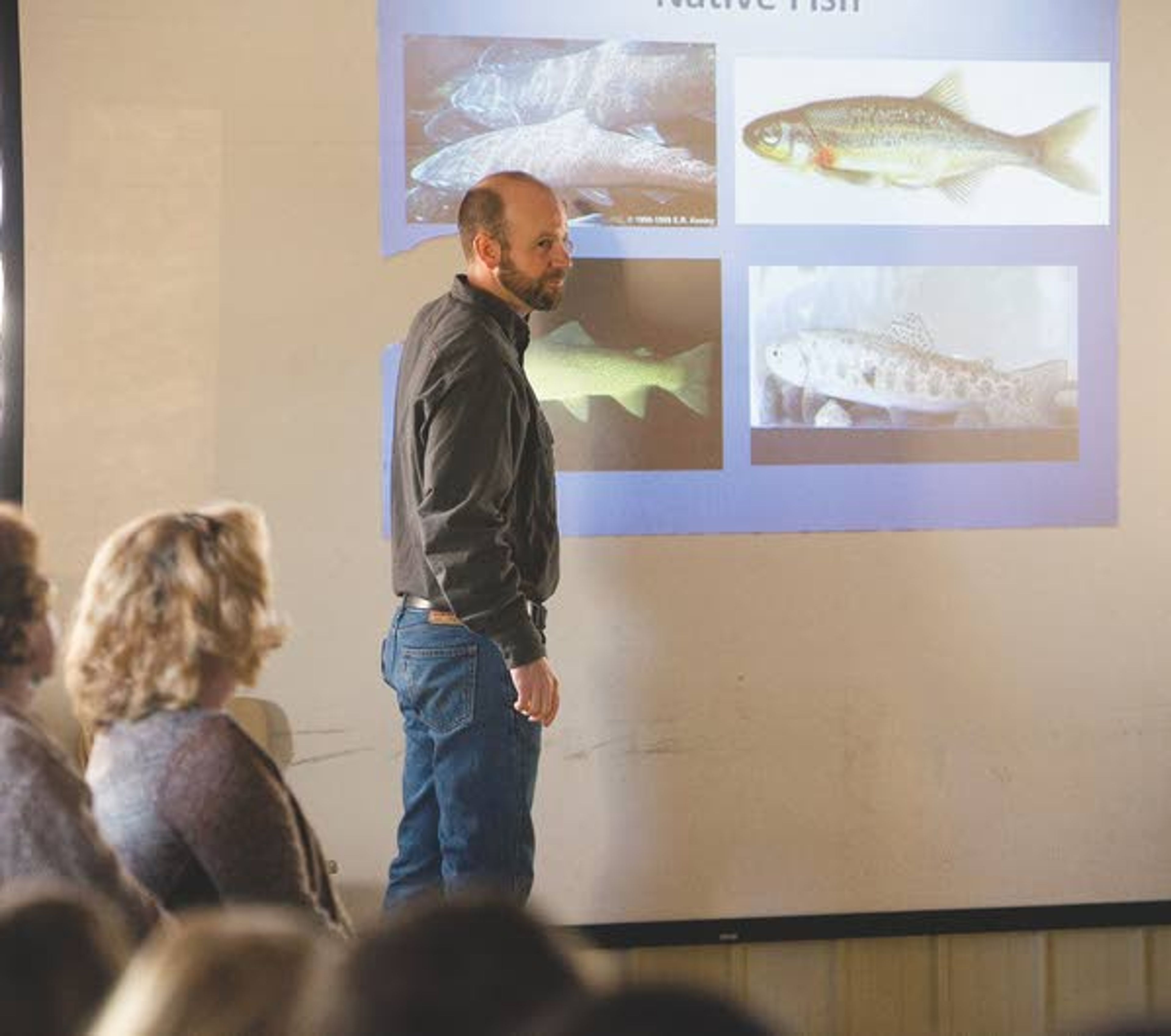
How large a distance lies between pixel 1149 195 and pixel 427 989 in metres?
3.01

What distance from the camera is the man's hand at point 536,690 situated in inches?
116

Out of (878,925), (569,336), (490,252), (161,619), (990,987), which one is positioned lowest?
(990,987)

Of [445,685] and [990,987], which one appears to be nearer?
[445,685]

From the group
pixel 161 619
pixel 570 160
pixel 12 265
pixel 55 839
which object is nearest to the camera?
pixel 55 839

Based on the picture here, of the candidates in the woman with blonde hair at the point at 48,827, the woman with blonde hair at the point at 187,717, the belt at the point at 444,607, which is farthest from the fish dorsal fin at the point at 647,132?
the woman with blonde hair at the point at 48,827

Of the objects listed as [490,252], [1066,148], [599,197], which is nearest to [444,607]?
[490,252]

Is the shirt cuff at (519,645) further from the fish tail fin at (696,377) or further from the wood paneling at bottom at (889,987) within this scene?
the wood paneling at bottom at (889,987)

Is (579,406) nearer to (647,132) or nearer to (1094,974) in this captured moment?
(647,132)

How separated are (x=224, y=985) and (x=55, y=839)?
2.63ft

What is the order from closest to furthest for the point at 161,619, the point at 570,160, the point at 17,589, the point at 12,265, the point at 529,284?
1. the point at 17,589
2. the point at 161,619
3. the point at 529,284
4. the point at 12,265
5. the point at 570,160

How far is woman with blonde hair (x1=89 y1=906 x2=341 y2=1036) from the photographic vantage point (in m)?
1.03

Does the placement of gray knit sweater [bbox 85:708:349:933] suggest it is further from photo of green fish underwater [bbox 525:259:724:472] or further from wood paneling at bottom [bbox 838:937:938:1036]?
wood paneling at bottom [bbox 838:937:938:1036]

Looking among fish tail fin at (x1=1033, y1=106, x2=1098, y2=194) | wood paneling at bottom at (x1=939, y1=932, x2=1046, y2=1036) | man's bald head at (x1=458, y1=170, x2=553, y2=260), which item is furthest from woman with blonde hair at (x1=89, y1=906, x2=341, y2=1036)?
fish tail fin at (x1=1033, y1=106, x2=1098, y2=194)

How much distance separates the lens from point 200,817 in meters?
2.01
